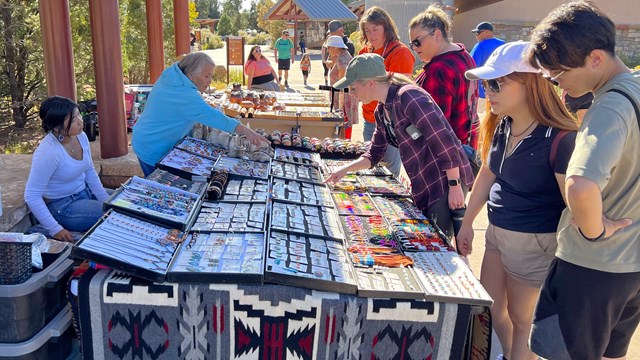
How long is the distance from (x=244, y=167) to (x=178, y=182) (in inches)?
20.6

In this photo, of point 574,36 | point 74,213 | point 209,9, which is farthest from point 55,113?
point 209,9

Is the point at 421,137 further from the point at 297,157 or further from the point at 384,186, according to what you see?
the point at 297,157

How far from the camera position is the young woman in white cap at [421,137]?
276 cm

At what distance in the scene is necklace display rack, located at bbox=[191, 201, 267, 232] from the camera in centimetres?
258

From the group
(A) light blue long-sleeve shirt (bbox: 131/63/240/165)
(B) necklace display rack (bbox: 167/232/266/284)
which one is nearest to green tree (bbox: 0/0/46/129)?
(A) light blue long-sleeve shirt (bbox: 131/63/240/165)

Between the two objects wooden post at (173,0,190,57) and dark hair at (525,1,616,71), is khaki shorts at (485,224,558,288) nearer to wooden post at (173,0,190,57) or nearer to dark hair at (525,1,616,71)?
dark hair at (525,1,616,71)

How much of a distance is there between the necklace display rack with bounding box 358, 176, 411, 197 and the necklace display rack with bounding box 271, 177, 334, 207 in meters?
0.33

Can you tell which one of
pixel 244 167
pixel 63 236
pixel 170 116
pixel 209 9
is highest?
pixel 209 9

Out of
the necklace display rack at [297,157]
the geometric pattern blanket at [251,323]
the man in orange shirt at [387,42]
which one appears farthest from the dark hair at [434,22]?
the geometric pattern blanket at [251,323]

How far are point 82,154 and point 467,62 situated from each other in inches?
101

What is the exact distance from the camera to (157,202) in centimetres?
268

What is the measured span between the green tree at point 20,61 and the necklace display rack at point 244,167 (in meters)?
6.60

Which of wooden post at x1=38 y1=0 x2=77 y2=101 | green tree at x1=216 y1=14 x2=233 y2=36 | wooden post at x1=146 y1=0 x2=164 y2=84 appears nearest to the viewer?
wooden post at x1=38 y1=0 x2=77 y2=101

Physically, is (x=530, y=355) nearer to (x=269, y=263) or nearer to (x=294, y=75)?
(x=269, y=263)
